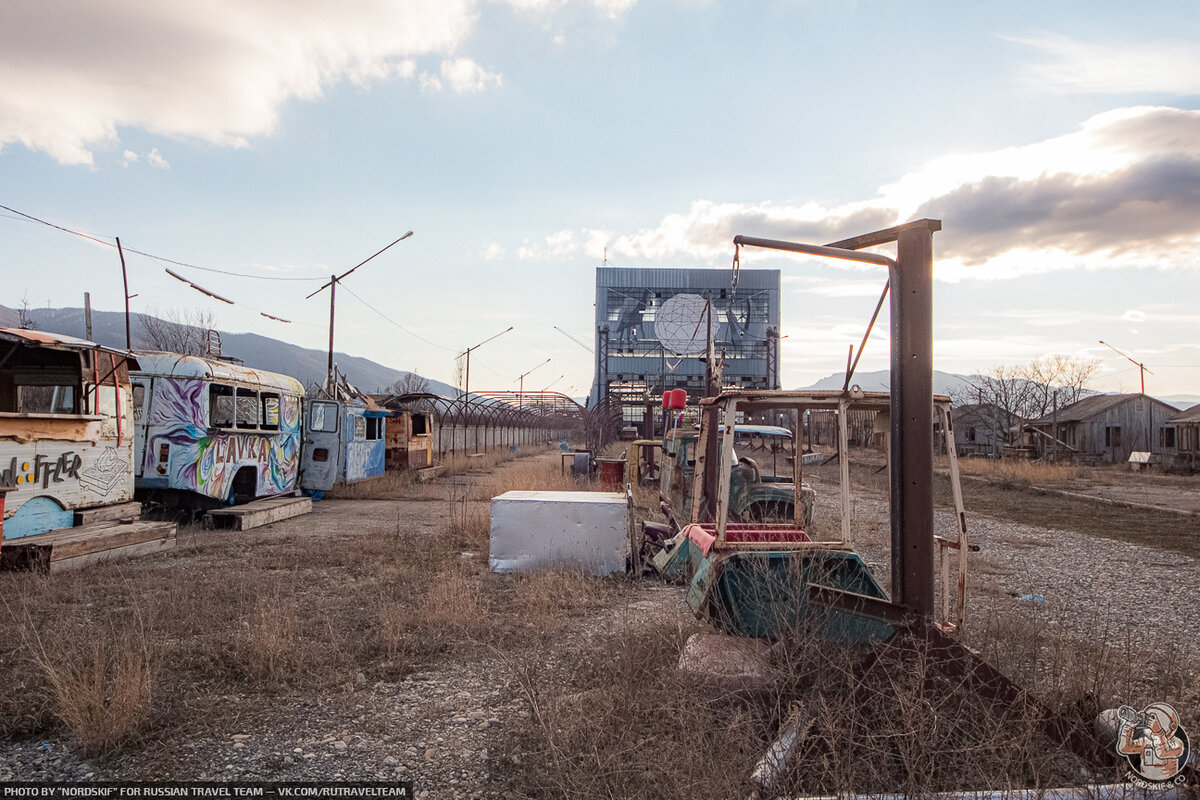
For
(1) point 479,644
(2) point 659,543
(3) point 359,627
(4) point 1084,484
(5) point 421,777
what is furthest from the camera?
(4) point 1084,484

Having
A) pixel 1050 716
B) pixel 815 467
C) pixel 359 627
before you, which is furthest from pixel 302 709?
pixel 815 467

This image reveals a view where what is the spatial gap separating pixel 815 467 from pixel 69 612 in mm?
27182

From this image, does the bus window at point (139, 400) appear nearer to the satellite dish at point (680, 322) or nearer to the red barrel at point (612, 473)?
the red barrel at point (612, 473)

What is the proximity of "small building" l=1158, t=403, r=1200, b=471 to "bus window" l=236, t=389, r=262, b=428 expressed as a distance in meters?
34.2

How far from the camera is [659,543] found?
937 cm

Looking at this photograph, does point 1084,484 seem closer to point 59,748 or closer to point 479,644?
point 479,644

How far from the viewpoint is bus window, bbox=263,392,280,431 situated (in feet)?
46.5

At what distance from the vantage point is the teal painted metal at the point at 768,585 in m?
4.31

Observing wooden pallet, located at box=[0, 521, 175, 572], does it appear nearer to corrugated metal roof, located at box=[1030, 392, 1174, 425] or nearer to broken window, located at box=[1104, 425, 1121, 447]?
corrugated metal roof, located at box=[1030, 392, 1174, 425]

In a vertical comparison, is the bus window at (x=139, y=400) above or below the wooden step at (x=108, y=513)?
above

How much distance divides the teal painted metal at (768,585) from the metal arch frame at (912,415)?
1.89 ft

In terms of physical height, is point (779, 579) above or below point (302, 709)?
above

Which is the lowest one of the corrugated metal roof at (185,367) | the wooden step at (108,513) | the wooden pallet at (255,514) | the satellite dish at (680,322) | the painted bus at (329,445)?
the wooden pallet at (255,514)

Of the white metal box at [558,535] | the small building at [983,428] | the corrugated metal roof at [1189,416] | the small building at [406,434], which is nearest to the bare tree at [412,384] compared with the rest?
the small building at [406,434]
